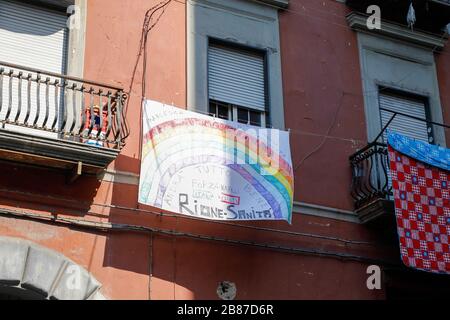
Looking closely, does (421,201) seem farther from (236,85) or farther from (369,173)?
(236,85)

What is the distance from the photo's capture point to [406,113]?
13727mm

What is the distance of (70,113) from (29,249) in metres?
2.02

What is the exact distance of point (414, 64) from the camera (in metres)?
14.0

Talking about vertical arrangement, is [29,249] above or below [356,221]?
below

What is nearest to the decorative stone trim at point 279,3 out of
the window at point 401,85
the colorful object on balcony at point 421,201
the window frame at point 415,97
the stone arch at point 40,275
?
the window at point 401,85

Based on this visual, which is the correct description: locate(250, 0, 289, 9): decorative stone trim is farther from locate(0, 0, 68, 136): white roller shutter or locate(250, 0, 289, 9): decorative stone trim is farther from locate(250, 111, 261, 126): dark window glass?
locate(0, 0, 68, 136): white roller shutter

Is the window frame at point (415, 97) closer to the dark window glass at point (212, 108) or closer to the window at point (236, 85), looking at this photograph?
the window at point (236, 85)

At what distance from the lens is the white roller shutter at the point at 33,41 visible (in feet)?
36.0

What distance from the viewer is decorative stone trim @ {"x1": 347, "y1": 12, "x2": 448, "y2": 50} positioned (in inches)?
543

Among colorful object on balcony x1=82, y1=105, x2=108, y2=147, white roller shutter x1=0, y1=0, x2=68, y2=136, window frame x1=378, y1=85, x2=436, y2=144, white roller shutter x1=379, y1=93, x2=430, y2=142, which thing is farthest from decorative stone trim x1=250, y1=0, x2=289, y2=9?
colorful object on balcony x1=82, y1=105, x2=108, y2=147

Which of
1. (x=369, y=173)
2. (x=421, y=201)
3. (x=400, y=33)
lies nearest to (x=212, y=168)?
(x=369, y=173)
